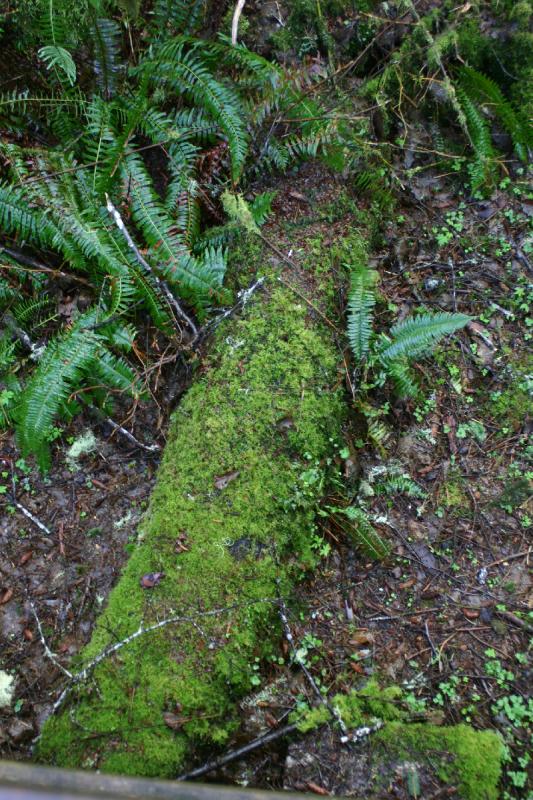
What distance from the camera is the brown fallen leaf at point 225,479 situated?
2944 mm

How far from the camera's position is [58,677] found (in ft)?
9.39

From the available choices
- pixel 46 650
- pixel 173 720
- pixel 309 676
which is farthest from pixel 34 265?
pixel 309 676

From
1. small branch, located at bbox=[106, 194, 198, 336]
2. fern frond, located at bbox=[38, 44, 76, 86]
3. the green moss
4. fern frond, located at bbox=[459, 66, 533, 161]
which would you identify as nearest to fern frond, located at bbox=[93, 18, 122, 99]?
fern frond, located at bbox=[38, 44, 76, 86]

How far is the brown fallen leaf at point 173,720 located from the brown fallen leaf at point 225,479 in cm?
112

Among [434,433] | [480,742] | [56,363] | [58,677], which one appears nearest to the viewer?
[480,742]

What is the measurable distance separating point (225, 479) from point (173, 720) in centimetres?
120

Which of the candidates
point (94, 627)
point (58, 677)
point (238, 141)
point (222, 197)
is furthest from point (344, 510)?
point (238, 141)

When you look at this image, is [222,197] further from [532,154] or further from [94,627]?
[94,627]

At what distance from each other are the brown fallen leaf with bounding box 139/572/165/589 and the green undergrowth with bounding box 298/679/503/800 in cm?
99

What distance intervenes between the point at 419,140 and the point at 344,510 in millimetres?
2928

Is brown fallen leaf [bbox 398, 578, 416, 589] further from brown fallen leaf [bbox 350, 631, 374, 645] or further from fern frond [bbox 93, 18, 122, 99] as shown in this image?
fern frond [bbox 93, 18, 122, 99]

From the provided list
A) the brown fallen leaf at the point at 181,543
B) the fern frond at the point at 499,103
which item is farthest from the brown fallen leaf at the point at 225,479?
the fern frond at the point at 499,103

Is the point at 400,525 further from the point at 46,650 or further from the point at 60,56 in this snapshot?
the point at 60,56

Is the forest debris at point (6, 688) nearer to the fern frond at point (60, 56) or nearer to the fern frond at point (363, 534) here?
the fern frond at point (363, 534)
